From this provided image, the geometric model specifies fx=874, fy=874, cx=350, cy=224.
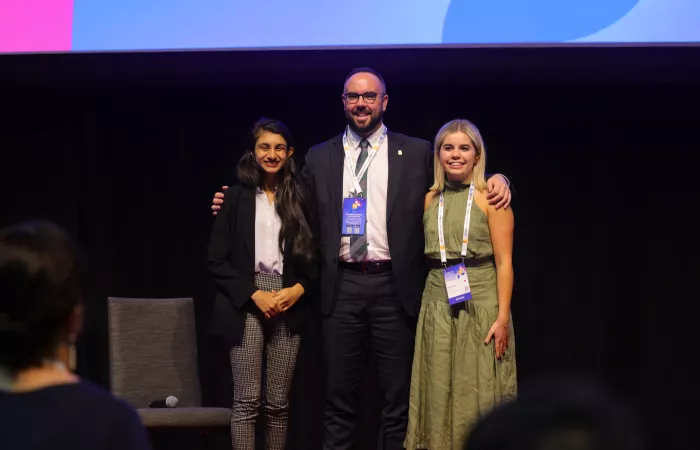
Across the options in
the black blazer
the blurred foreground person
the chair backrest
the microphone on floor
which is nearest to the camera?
the blurred foreground person

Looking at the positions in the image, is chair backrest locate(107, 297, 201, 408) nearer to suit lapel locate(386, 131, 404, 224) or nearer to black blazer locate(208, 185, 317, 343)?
black blazer locate(208, 185, 317, 343)

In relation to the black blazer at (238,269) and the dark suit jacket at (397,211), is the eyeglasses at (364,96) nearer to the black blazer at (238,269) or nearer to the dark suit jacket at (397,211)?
the dark suit jacket at (397,211)

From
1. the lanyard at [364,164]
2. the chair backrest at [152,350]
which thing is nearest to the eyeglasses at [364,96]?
the lanyard at [364,164]

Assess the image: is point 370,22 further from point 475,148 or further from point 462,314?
point 462,314

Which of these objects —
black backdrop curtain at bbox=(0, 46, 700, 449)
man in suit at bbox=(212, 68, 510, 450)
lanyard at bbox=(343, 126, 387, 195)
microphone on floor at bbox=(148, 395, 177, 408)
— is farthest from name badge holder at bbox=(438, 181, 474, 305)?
microphone on floor at bbox=(148, 395, 177, 408)

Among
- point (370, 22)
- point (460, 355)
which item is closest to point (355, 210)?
point (460, 355)

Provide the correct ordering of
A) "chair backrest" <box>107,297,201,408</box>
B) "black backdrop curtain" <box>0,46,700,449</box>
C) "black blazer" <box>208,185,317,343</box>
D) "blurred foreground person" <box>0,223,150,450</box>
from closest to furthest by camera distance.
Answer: "blurred foreground person" <box>0,223,150,450</box> < "black blazer" <box>208,185,317,343</box> < "chair backrest" <box>107,297,201,408</box> < "black backdrop curtain" <box>0,46,700,449</box>

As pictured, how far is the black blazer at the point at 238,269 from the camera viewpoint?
11.5 ft

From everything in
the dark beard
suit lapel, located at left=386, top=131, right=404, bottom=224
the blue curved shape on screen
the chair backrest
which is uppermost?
the blue curved shape on screen

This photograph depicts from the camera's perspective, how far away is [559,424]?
818 millimetres

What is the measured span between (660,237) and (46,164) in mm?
3106

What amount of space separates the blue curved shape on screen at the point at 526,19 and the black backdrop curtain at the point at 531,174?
10.1 inches

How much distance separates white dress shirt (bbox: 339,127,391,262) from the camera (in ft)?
11.6

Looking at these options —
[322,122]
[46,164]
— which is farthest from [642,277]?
[46,164]
